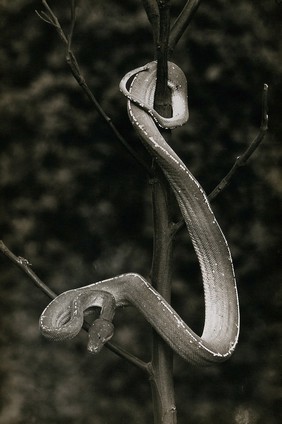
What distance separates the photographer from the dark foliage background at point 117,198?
1396 millimetres

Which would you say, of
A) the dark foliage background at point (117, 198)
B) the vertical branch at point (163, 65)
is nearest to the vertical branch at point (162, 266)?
the vertical branch at point (163, 65)

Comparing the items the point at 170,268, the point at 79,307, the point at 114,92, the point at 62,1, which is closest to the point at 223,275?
the point at 170,268

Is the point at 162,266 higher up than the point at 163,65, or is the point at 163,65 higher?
the point at 163,65

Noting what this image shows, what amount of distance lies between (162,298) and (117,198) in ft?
1.26

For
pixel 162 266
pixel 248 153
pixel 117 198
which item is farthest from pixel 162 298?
pixel 117 198

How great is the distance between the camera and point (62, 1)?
1397mm

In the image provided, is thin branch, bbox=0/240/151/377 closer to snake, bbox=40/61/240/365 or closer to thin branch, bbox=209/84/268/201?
snake, bbox=40/61/240/365

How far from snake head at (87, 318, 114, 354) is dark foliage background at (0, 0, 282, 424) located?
37cm

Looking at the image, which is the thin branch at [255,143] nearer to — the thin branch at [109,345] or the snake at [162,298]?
the snake at [162,298]

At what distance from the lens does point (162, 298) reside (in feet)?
3.56

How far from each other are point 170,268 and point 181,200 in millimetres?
99

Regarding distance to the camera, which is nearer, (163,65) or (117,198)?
(163,65)

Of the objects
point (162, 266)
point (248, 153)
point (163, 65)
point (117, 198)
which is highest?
point (163, 65)

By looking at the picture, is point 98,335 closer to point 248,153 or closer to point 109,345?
point 109,345
